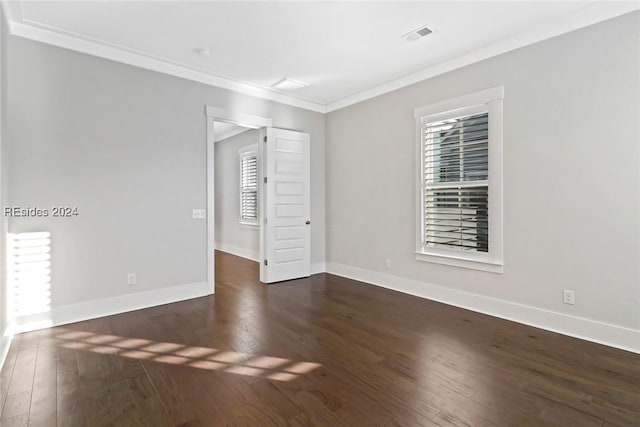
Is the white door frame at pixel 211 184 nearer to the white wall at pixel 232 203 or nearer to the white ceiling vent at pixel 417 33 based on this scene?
the white wall at pixel 232 203

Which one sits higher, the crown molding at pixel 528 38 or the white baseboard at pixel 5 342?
the crown molding at pixel 528 38

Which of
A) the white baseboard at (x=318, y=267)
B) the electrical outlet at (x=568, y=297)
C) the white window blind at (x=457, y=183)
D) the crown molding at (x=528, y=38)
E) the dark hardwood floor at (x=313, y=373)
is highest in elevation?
the crown molding at (x=528, y=38)

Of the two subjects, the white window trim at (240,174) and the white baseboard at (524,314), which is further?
the white window trim at (240,174)

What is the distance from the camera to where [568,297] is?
304 cm

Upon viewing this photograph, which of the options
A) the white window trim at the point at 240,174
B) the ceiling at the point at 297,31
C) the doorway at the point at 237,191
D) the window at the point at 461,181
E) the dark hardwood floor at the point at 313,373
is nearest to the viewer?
the dark hardwood floor at the point at 313,373

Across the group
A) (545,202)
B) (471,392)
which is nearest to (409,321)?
(471,392)

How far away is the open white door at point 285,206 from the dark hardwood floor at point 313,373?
1.50 meters

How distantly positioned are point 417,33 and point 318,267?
3862mm

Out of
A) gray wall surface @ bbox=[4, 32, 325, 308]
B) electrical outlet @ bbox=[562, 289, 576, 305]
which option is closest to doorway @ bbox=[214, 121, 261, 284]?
gray wall surface @ bbox=[4, 32, 325, 308]

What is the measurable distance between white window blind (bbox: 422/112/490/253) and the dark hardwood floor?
0.93 meters

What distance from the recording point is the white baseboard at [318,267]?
562 cm

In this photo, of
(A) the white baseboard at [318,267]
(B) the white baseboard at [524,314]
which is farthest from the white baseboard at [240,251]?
(B) the white baseboard at [524,314]

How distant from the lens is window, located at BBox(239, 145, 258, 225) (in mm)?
7051

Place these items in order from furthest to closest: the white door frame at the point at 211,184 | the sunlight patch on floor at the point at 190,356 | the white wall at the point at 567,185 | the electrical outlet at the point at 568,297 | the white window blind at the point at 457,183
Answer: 1. the white door frame at the point at 211,184
2. the white window blind at the point at 457,183
3. the electrical outlet at the point at 568,297
4. the white wall at the point at 567,185
5. the sunlight patch on floor at the point at 190,356
